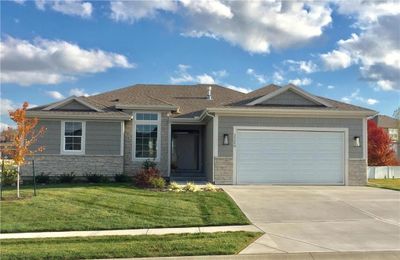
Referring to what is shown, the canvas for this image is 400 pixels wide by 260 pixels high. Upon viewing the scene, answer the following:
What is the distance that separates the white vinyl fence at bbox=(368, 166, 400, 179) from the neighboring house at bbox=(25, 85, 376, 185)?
10.2 metres

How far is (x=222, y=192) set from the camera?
48.6 feet

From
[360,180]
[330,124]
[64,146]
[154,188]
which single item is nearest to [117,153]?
[64,146]

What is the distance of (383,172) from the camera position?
91.6ft

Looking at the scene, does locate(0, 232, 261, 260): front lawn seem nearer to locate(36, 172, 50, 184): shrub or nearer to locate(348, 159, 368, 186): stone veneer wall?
locate(36, 172, 50, 184): shrub

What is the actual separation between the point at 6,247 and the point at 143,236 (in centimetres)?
284

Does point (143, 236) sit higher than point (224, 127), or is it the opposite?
point (224, 127)

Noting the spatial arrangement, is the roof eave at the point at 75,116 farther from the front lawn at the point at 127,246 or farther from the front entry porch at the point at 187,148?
the front lawn at the point at 127,246

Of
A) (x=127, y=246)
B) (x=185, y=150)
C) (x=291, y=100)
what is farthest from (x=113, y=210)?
(x=185, y=150)

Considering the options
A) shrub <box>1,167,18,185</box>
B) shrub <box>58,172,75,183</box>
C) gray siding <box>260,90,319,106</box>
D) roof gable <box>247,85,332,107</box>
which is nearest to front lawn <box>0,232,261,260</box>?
shrub <box>1,167,18,185</box>

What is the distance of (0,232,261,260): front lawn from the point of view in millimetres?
7832

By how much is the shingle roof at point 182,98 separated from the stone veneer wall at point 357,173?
238cm

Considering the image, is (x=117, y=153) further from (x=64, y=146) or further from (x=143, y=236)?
(x=143, y=236)

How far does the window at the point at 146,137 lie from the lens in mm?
20188

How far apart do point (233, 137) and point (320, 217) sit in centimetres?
710
